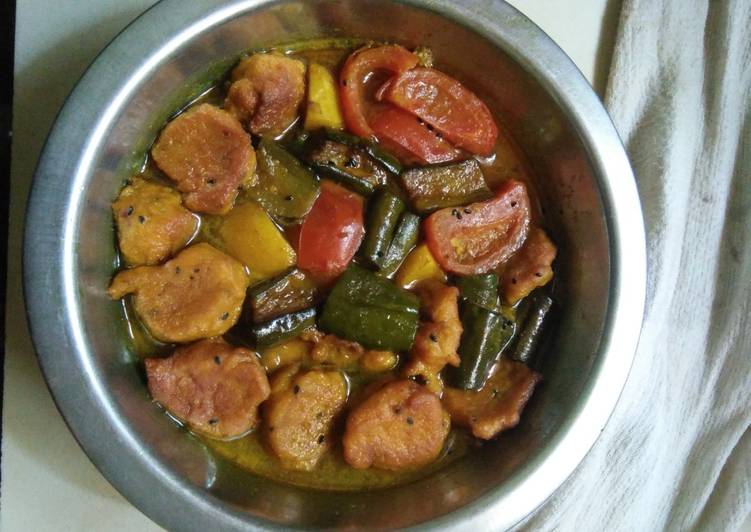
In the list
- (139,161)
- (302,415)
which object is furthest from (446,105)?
(302,415)

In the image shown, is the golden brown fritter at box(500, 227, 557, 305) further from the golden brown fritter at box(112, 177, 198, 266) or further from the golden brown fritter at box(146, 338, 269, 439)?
the golden brown fritter at box(112, 177, 198, 266)

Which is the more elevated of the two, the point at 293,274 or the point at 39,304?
the point at 39,304

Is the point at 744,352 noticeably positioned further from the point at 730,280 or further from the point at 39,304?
the point at 39,304

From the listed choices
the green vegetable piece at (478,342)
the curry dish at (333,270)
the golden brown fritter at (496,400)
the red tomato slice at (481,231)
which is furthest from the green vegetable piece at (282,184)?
the golden brown fritter at (496,400)

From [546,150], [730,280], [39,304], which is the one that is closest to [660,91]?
[546,150]

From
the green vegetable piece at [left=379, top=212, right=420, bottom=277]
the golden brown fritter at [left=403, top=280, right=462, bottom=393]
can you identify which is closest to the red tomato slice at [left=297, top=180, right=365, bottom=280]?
the green vegetable piece at [left=379, top=212, right=420, bottom=277]

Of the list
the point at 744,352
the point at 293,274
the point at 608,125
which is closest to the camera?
the point at 608,125

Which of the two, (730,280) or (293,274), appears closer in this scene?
(293,274)

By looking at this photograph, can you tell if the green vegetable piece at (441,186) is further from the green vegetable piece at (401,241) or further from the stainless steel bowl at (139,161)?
the stainless steel bowl at (139,161)
